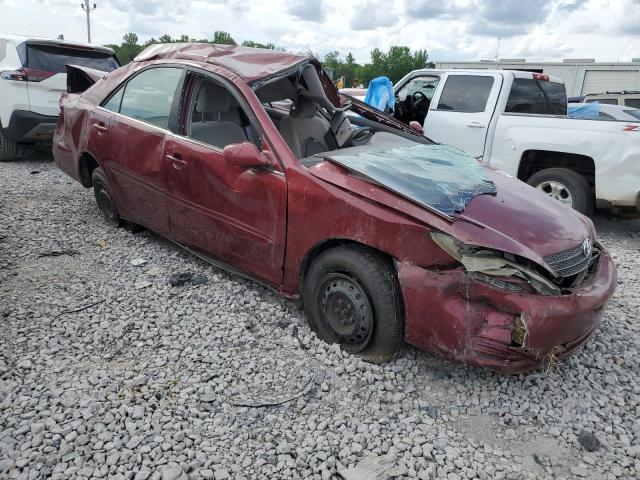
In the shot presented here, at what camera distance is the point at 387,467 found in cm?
228

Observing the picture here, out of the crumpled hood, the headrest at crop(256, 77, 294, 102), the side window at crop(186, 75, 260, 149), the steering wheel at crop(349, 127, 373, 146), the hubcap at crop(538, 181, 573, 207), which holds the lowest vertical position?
the hubcap at crop(538, 181, 573, 207)

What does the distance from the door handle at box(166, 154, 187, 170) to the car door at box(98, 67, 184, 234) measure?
0.35 ft

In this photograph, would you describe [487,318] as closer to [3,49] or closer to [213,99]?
[213,99]

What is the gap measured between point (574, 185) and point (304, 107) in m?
3.48

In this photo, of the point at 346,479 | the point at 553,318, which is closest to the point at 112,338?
the point at 346,479

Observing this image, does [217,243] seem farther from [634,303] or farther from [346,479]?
[634,303]

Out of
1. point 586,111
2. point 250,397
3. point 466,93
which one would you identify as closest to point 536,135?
point 466,93

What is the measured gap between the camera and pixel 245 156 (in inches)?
121

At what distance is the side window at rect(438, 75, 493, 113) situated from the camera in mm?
6336

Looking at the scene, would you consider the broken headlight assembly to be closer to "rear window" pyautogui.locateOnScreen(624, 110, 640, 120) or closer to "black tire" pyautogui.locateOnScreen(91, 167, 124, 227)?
"black tire" pyautogui.locateOnScreen(91, 167, 124, 227)

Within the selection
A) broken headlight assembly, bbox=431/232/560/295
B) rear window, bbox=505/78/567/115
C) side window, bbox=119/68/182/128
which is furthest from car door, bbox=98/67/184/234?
rear window, bbox=505/78/567/115

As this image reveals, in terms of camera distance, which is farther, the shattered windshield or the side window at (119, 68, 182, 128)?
the side window at (119, 68, 182, 128)

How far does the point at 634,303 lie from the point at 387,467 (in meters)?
2.88

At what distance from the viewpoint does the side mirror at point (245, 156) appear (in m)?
3.09
